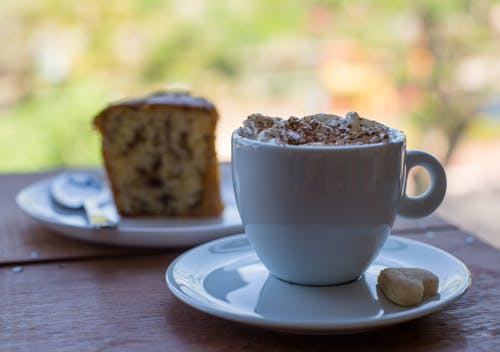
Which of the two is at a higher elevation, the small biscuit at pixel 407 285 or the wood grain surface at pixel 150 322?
the small biscuit at pixel 407 285

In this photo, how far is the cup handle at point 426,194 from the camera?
0.76m

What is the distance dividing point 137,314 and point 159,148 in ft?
1.93

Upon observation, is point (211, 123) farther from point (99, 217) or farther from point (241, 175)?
point (241, 175)

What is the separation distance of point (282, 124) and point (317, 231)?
14 centimetres

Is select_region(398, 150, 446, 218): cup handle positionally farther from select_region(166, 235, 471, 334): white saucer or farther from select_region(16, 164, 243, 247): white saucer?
select_region(16, 164, 243, 247): white saucer

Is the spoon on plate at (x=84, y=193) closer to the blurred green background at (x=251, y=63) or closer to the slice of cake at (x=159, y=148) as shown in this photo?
the slice of cake at (x=159, y=148)

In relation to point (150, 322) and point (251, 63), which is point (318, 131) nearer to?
point (150, 322)

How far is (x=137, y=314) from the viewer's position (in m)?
0.70

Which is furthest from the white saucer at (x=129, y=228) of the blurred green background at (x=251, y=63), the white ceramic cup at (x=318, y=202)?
the blurred green background at (x=251, y=63)

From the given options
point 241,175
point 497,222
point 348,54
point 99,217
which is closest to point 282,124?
point 241,175

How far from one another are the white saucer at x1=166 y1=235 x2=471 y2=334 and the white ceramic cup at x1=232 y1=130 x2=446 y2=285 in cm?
3

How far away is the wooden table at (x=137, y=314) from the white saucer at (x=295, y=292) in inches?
0.9

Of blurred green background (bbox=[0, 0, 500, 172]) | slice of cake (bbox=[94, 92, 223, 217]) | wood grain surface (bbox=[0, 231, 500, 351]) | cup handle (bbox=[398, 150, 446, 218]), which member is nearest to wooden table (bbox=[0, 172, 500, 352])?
wood grain surface (bbox=[0, 231, 500, 351])

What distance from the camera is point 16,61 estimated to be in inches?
162
